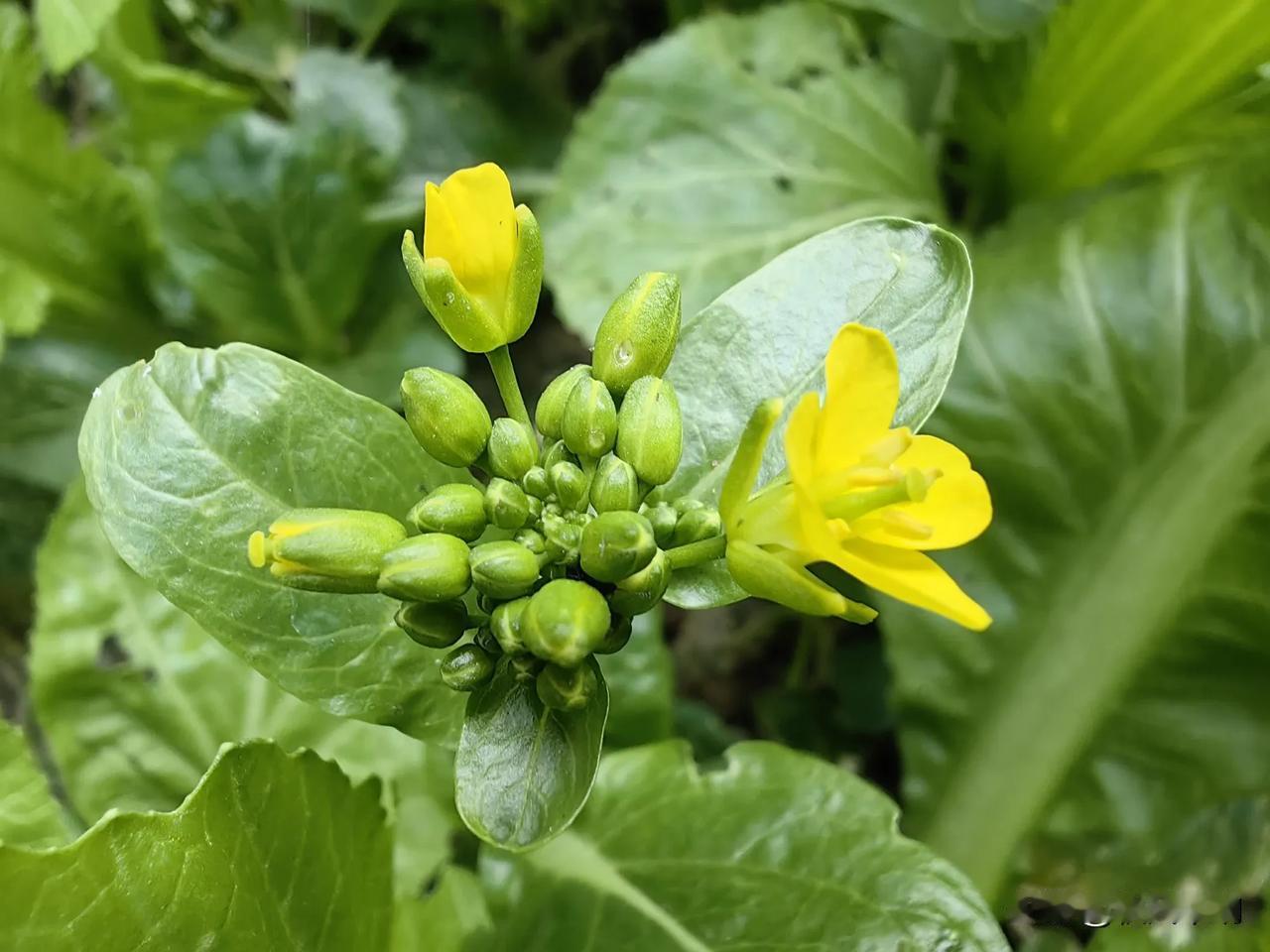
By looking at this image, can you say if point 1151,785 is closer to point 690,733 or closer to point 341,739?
point 690,733

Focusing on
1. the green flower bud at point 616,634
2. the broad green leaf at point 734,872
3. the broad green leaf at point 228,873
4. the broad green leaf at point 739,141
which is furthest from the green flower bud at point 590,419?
the broad green leaf at point 739,141

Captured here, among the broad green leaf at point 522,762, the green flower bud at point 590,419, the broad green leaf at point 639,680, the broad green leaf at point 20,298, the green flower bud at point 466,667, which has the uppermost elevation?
the green flower bud at point 590,419

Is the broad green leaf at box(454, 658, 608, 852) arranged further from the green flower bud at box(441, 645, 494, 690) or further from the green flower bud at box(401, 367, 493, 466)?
the green flower bud at box(401, 367, 493, 466)

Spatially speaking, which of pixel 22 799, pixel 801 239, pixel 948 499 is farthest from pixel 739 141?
pixel 22 799

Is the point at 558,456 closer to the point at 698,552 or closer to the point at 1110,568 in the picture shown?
the point at 698,552

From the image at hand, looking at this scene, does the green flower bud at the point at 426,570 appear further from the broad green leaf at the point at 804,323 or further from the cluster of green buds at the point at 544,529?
the broad green leaf at the point at 804,323

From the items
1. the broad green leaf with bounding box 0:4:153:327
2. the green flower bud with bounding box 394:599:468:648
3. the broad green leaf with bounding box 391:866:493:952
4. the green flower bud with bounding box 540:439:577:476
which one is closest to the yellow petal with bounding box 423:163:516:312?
the green flower bud with bounding box 540:439:577:476
